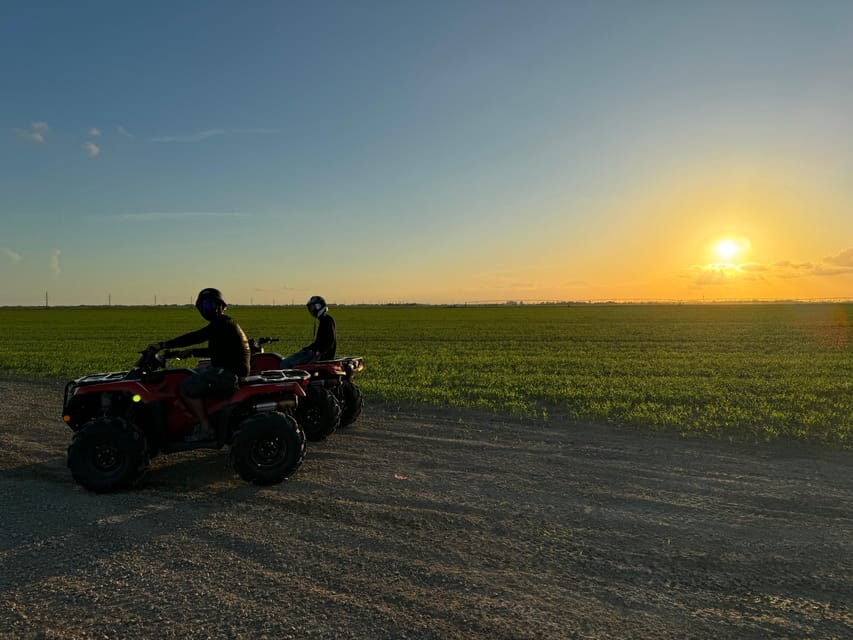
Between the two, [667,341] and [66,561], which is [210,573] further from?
[667,341]

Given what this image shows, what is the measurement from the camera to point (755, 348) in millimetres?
27625

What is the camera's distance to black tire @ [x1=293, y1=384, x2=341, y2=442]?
29.5 feet

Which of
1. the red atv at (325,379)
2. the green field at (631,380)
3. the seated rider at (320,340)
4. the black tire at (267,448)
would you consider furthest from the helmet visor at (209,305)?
the green field at (631,380)

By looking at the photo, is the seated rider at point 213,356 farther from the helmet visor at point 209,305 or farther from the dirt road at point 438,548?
the dirt road at point 438,548

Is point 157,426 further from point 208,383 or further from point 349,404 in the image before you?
point 349,404

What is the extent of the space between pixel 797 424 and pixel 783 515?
5687 mm

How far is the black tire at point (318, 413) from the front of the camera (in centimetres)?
899

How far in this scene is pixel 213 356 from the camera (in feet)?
22.5

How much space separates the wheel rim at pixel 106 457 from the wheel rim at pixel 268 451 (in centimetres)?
151

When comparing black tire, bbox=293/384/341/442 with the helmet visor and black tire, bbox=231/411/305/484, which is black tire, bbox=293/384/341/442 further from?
the helmet visor

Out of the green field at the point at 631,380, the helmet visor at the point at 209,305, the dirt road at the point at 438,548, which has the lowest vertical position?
the dirt road at the point at 438,548

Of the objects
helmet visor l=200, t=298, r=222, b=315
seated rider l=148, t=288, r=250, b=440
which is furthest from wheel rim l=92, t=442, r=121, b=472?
helmet visor l=200, t=298, r=222, b=315

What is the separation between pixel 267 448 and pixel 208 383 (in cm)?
104

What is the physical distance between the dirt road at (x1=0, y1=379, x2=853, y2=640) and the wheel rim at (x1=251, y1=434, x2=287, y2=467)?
33 cm
